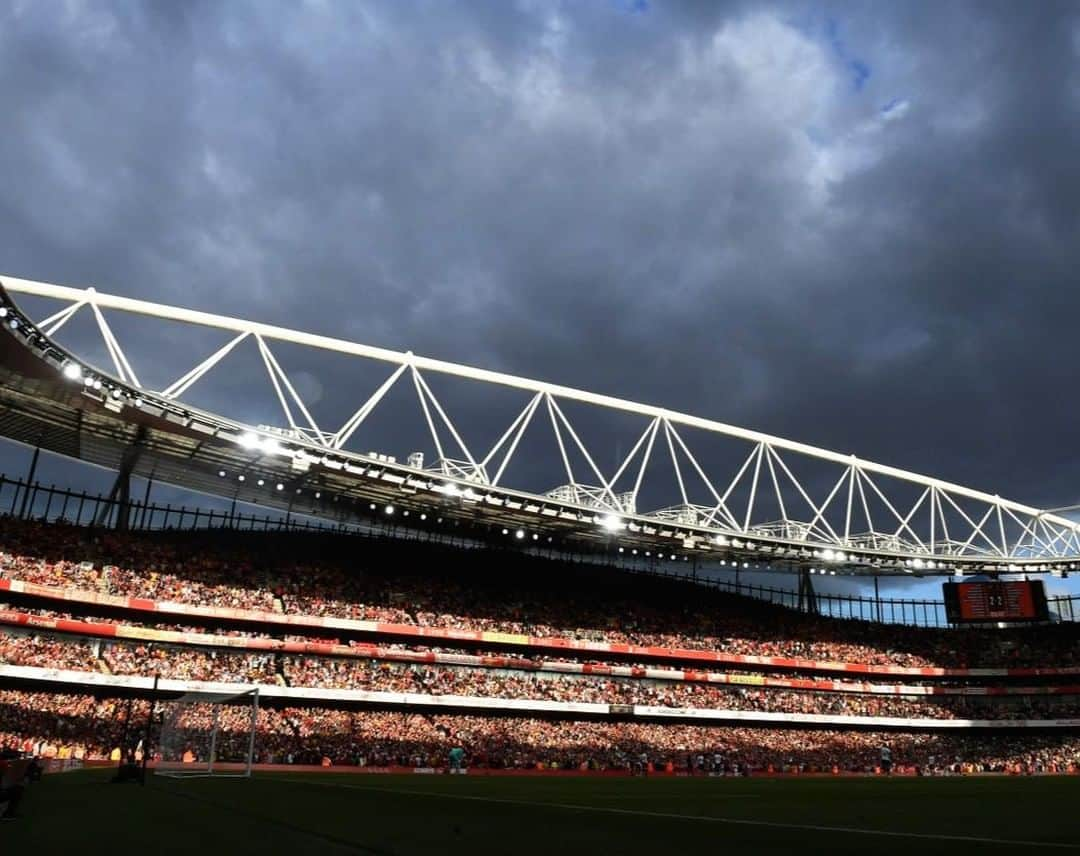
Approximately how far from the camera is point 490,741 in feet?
158

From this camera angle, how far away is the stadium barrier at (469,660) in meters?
42.6

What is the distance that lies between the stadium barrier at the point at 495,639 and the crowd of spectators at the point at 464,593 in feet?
2.89

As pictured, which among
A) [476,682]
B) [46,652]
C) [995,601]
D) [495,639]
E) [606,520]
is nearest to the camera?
[46,652]

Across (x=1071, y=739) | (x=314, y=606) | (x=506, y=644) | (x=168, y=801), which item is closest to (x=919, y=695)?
(x=1071, y=739)

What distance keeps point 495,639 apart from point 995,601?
160 feet

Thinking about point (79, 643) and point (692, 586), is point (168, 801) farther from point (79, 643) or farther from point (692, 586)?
point (692, 586)

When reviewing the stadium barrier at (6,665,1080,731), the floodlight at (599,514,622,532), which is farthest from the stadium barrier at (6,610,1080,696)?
the floodlight at (599,514,622,532)

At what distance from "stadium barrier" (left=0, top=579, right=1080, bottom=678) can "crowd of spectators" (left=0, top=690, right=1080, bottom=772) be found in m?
4.94

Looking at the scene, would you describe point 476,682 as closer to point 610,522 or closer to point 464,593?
point 464,593

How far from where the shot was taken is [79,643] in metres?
42.6

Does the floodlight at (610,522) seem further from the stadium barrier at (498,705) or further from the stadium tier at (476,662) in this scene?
the stadium barrier at (498,705)

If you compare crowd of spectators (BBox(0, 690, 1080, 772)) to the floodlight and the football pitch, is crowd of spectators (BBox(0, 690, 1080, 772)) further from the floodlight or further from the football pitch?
the football pitch

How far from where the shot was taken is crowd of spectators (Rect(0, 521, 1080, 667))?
4666 cm

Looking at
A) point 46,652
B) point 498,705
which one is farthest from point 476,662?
point 46,652
